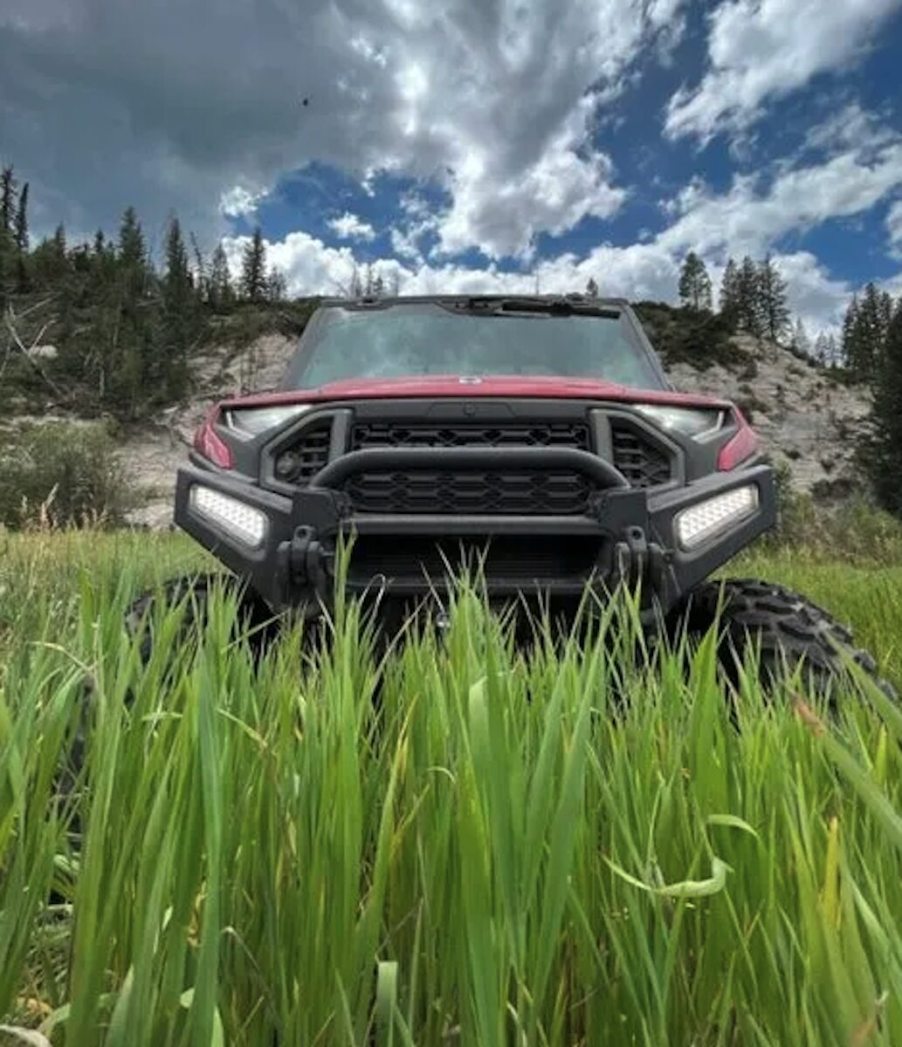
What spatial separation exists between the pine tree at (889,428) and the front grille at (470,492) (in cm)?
5217

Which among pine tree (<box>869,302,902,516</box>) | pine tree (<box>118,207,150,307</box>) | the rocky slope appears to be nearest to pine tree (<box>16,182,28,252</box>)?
pine tree (<box>118,207,150,307</box>)

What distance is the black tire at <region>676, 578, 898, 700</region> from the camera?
2570 mm

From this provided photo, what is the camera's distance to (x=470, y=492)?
2.77 meters

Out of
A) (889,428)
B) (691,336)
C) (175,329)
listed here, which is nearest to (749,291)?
(691,336)

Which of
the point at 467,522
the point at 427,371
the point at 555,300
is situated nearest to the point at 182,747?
the point at 467,522

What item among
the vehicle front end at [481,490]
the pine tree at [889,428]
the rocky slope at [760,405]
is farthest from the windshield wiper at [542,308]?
the pine tree at [889,428]

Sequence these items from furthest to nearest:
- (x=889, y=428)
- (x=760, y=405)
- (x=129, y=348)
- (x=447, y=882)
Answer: (x=129, y=348) → (x=760, y=405) → (x=889, y=428) → (x=447, y=882)

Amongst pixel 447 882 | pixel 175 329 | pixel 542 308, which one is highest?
pixel 175 329

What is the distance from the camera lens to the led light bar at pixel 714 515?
8.74 feet

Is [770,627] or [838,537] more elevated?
[770,627]

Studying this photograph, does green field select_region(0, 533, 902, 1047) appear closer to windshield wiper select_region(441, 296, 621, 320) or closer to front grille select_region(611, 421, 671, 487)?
front grille select_region(611, 421, 671, 487)

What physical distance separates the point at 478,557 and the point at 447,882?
1.86m

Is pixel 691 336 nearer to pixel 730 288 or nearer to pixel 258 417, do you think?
pixel 730 288

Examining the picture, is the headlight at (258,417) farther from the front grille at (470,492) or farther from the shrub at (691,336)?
the shrub at (691,336)
